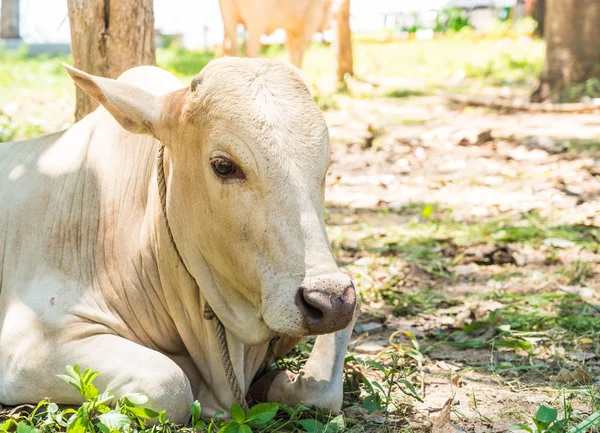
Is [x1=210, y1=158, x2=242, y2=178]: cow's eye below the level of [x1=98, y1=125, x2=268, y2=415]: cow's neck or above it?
above

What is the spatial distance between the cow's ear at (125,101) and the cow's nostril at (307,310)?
0.81 metres

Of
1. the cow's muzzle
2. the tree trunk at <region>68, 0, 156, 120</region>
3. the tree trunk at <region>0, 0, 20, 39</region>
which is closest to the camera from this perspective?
the cow's muzzle

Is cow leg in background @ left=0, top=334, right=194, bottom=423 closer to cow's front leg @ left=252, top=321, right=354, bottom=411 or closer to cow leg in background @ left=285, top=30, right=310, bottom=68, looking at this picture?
cow's front leg @ left=252, top=321, right=354, bottom=411

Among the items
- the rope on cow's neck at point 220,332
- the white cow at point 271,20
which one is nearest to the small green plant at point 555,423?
the rope on cow's neck at point 220,332

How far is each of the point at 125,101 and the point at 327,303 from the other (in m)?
0.97

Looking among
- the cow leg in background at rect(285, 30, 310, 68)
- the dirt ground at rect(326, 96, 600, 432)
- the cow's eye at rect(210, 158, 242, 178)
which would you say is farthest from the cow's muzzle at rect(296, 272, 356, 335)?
the cow leg in background at rect(285, 30, 310, 68)

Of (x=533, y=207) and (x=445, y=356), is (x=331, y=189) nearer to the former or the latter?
(x=533, y=207)

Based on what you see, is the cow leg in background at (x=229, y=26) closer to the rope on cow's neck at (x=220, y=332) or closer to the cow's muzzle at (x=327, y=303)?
the rope on cow's neck at (x=220, y=332)

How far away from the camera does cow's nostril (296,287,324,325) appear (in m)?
2.46

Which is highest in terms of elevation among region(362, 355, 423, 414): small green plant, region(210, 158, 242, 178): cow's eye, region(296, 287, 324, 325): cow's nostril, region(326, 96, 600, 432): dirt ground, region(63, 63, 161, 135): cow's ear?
region(63, 63, 161, 135): cow's ear

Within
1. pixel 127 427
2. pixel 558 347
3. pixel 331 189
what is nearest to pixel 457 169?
pixel 331 189

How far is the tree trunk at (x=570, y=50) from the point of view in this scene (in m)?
9.73

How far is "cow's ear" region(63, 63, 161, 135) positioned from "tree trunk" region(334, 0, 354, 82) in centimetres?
911

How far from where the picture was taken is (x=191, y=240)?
9.38 feet
